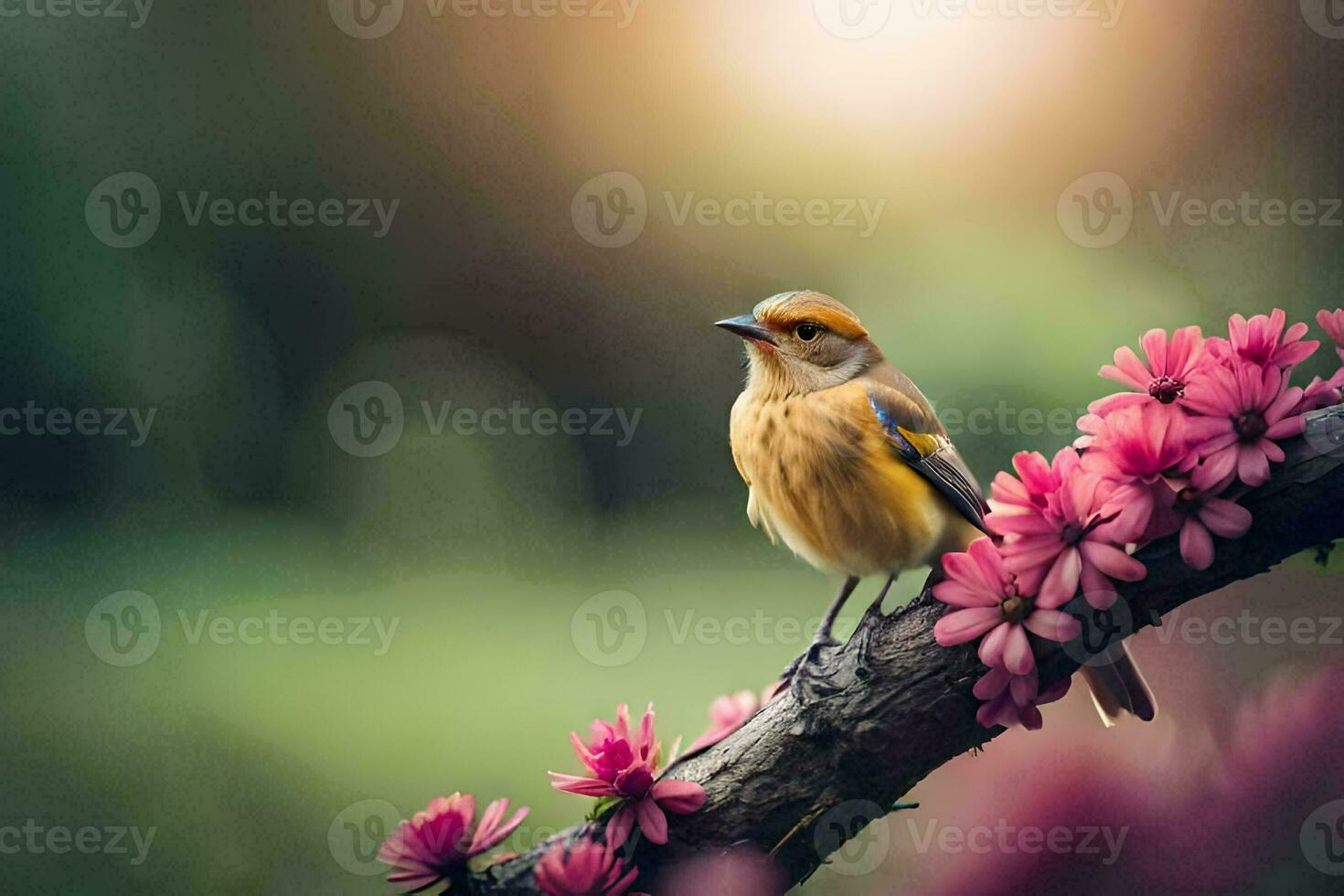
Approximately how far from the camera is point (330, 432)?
1.89 m

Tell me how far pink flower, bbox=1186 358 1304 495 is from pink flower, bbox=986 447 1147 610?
51mm

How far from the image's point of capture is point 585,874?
0.70 meters

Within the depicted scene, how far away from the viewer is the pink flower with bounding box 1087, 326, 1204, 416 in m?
0.60

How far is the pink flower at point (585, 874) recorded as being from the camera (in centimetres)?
70

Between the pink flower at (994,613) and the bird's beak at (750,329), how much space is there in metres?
0.29

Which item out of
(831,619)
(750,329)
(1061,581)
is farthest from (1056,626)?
(750,329)

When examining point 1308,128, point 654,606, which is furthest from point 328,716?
point 1308,128

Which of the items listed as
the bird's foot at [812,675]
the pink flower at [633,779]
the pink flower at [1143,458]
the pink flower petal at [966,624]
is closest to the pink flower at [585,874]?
the pink flower at [633,779]

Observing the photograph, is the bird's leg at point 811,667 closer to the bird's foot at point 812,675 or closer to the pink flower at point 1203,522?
the bird's foot at point 812,675

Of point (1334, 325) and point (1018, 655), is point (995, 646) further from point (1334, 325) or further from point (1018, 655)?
point (1334, 325)

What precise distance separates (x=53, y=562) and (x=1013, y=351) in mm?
1455

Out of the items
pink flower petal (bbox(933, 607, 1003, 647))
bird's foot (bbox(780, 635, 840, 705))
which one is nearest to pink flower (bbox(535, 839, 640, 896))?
bird's foot (bbox(780, 635, 840, 705))

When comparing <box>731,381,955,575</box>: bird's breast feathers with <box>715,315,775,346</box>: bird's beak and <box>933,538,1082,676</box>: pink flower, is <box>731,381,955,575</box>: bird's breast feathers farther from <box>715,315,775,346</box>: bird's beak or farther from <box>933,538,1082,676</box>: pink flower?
<box>933,538,1082,676</box>: pink flower

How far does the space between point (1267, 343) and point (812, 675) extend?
12.9 inches
